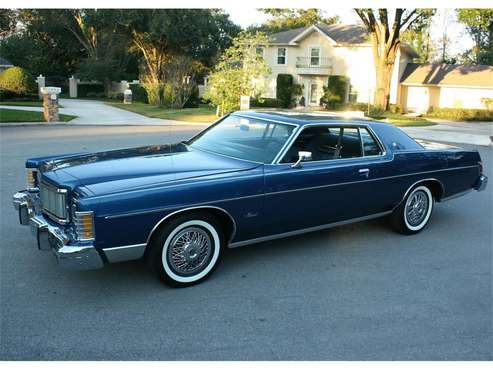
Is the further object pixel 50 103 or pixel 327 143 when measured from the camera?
pixel 50 103

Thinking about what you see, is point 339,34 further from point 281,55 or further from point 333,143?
point 333,143

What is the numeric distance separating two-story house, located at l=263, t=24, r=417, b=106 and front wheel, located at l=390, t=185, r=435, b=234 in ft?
114

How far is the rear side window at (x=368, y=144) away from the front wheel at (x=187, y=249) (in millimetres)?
2147

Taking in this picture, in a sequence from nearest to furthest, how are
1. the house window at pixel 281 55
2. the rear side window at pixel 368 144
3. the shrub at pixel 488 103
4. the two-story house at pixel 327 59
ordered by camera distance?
the rear side window at pixel 368 144, the shrub at pixel 488 103, the two-story house at pixel 327 59, the house window at pixel 281 55

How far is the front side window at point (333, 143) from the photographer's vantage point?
5.25 meters

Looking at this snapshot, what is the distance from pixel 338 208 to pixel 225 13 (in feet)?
161

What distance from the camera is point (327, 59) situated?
139 feet

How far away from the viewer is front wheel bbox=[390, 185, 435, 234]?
6.10 m

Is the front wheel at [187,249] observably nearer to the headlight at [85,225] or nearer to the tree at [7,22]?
the headlight at [85,225]

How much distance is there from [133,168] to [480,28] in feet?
183

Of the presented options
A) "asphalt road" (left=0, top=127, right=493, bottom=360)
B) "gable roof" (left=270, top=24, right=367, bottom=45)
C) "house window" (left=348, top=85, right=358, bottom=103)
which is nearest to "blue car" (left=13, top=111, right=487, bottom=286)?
"asphalt road" (left=0, top=127, right=493, bottom=360)

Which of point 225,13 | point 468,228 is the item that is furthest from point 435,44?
point 468,228

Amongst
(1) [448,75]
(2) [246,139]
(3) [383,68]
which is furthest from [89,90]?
(2) [246,139]

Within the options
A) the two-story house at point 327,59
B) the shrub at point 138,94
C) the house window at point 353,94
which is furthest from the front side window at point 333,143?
the shrub at point 138,94
